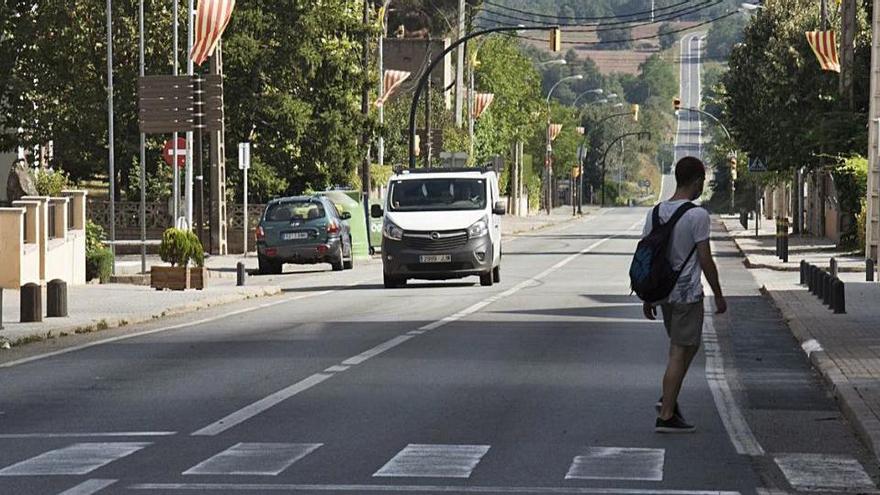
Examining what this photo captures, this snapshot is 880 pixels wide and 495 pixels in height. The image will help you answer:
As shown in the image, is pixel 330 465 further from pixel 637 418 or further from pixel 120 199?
pixel 120 199

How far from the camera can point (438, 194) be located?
37719 mm

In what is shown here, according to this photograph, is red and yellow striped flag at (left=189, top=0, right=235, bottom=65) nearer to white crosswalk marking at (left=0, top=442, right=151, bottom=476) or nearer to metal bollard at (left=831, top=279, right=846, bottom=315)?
metal bollard at (left=831, top=279, right=846, bottom=315)

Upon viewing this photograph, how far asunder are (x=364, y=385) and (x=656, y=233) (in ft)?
13.9

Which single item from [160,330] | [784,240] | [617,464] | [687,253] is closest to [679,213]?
[687,253]

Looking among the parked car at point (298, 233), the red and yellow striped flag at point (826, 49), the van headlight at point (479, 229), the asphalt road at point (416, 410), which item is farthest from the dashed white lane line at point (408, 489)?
the red and yellow striped flag at point (826, 49)

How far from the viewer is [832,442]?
45.2ft

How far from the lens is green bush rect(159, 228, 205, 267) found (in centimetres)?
3631

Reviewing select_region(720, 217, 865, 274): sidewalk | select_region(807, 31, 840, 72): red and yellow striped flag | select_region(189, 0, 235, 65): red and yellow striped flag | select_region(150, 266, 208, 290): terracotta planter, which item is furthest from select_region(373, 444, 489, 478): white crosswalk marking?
select_region(807, 31, 840, 72): red and yellow striped flag

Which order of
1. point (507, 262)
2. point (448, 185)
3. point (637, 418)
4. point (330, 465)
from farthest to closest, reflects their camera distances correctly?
point (507, 262)
point (448, 185)
point (637, 418)
point (330, 465)

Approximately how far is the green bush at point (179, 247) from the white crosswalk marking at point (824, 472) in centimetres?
2437

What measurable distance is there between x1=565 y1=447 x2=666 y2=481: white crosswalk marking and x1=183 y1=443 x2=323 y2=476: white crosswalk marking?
1.71 meters

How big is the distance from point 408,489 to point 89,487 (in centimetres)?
172

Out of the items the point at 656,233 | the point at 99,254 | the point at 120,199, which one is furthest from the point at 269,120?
the point at 656,233

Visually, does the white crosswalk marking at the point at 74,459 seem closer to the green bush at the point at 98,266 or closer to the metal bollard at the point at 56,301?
the metal bollard at the point at 56,301
